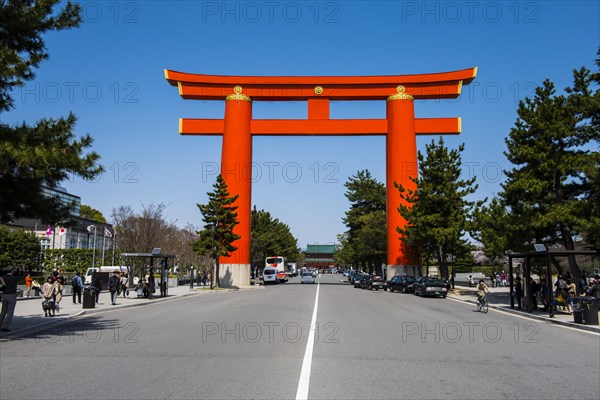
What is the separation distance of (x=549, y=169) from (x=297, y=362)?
77.6ft

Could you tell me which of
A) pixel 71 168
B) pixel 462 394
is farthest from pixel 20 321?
pixel 462 394

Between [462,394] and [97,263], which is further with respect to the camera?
[97,263]

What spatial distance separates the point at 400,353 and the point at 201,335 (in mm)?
5515

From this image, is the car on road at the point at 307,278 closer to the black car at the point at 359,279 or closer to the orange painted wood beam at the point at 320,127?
the black car at the point at 359,279

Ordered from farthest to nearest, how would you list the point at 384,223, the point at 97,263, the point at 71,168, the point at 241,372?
the point at 384,223
the point at 97,263
the point at 71,168
the point at 241,372

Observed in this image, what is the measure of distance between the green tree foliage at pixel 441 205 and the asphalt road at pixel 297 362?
26.5 m

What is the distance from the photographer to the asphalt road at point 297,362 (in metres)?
7.57

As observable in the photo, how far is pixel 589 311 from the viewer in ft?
57.9

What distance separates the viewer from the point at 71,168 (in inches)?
543

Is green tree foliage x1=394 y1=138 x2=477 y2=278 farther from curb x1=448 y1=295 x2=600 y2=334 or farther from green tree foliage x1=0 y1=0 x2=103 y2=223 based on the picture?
green tree foliage x1=0 y1=0 x2=103 y2=223

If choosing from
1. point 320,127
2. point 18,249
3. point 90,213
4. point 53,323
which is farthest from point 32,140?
point 90,213

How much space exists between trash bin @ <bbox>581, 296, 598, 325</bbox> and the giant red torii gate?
109 ft

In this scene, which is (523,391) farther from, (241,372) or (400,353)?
(241,372)

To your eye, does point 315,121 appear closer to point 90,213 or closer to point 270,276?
point 270,276
